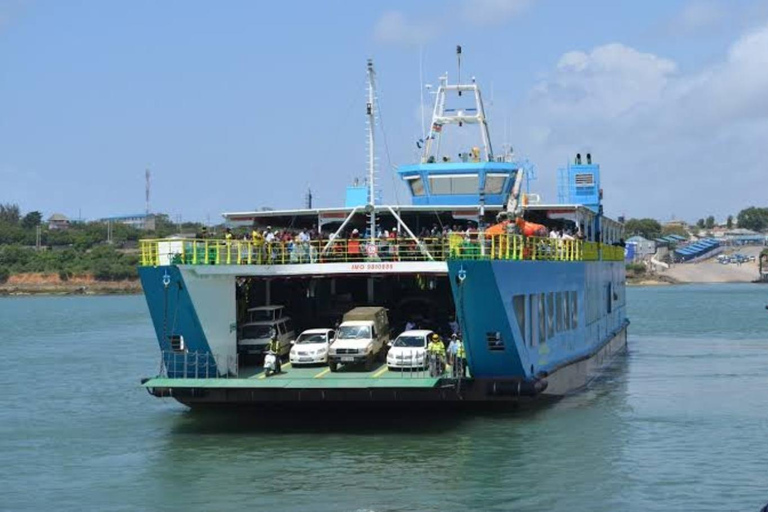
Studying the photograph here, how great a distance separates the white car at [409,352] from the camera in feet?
93.1

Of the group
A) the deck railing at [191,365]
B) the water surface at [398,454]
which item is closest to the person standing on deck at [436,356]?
the water surface at [398,454]

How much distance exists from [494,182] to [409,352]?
1163cm

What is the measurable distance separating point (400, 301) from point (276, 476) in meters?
→ 12.9

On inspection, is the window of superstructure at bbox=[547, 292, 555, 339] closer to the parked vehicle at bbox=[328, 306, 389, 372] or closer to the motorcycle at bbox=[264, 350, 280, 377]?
the parked vehicle at bbox=[328, 306, 389, 372]

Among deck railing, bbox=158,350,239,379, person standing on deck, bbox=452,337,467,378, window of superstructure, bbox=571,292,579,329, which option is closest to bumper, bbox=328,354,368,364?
person standing on deck, bbox=452,337,467,378

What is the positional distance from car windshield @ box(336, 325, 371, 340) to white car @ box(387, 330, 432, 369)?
94 cm

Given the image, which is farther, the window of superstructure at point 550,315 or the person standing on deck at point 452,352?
the window of superstructure at point 550,315

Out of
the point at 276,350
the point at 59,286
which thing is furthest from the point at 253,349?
the point at 59,286

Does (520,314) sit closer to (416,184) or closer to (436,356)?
(436,356)

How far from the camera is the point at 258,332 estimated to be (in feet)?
101

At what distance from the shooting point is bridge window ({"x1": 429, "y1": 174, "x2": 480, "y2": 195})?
38.8 metres

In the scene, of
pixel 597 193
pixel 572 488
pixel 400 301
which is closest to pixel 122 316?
pixel 597 193

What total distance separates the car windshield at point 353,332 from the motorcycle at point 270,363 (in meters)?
1.81

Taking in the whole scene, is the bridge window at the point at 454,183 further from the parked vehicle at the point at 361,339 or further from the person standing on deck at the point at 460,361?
the person standing on deck at the point at 460,361
